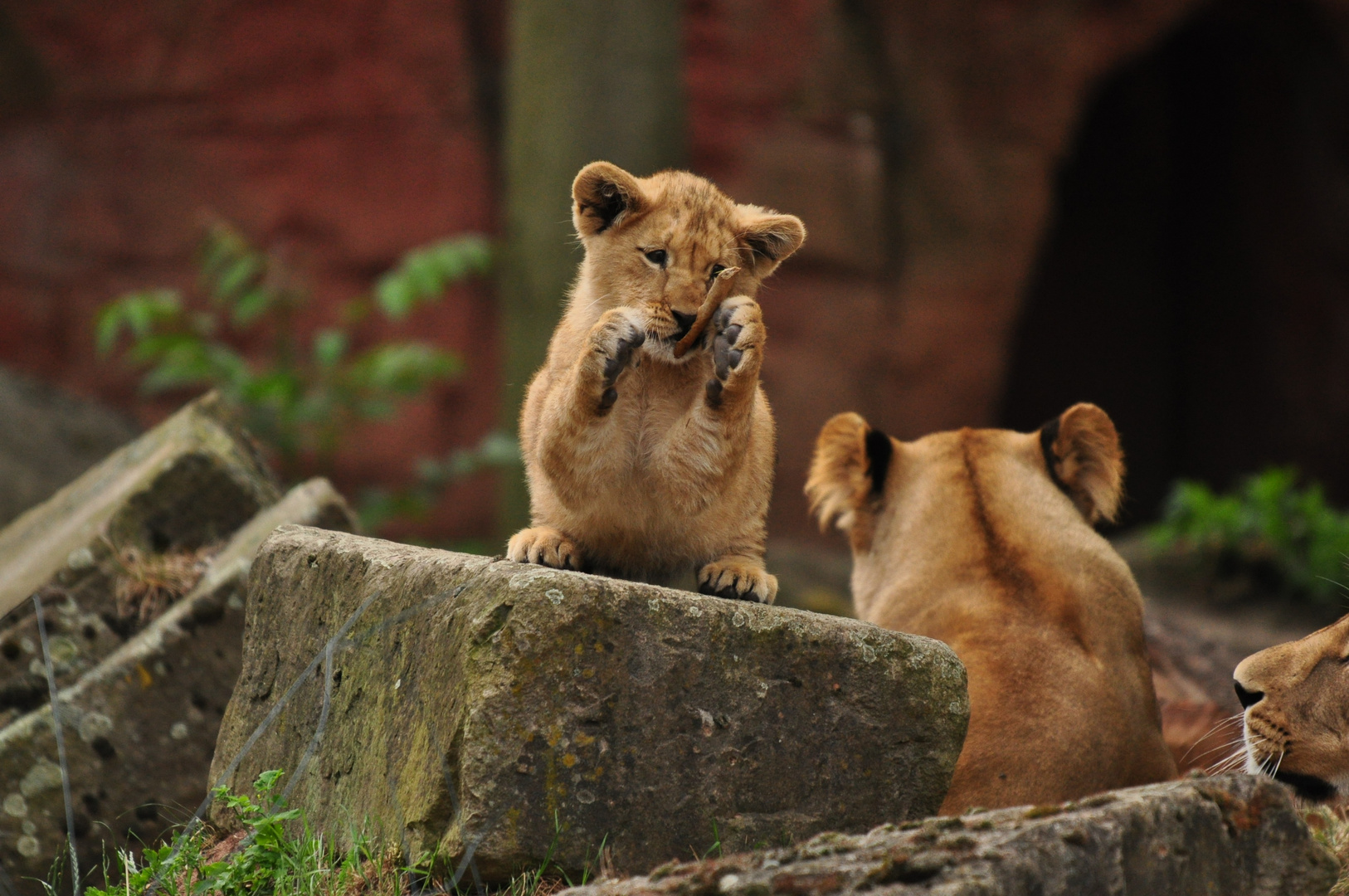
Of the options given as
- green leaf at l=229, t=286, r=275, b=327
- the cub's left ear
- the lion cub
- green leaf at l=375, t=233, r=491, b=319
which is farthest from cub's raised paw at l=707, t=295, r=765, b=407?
green leaf at l=229, t=286, r=275, b=327

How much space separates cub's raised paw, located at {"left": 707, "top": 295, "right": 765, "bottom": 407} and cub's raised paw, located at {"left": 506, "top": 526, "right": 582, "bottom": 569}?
24.7 inches

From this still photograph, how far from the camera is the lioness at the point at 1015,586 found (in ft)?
12.5

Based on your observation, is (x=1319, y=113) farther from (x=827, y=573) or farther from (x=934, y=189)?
(x=827, y=573)

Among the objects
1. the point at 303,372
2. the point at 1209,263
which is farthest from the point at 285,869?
the point at 1209,263

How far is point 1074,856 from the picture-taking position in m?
2.48

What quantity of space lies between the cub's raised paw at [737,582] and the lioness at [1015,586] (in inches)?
25.9

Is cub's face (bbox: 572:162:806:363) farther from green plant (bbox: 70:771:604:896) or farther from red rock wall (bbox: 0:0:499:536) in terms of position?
red rock wall (bbox: 0:0:499:536)

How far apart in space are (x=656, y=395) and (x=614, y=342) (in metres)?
0.29

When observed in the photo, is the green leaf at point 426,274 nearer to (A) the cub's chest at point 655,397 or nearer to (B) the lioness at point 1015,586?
(B) the lioness at point 1015,586

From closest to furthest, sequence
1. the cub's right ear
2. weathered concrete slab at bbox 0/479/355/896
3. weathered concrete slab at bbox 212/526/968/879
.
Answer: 1. weathered concrete slab at bbox 212/526/968/879
2. weathered concrete slab at bbox 0/479/355/896
3. the cub's right ear

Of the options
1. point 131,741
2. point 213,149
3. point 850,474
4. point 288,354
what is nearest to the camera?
point 131,741

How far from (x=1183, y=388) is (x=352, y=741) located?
14251 mm

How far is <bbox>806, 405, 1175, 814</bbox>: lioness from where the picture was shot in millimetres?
3820

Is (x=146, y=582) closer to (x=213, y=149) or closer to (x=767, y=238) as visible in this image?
(x=767, y=238)
